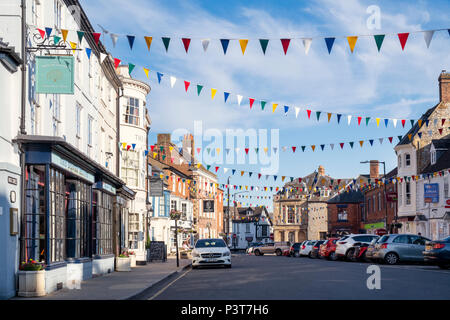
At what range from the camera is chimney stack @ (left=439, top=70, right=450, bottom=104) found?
166 ft

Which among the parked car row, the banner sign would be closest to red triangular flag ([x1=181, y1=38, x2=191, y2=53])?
the parked car row

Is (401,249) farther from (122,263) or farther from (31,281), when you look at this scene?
(31,281)

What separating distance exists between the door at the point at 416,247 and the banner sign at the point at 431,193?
53.4ft

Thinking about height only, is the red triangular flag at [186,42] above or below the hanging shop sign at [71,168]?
above

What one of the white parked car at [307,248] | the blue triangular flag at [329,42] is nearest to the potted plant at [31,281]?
the blue triangular flag at [329,42]

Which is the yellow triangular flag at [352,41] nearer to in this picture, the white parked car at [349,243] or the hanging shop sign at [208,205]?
the white parked car at [349,243]

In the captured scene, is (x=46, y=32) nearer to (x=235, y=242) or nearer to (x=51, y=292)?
(x=51, y=292)

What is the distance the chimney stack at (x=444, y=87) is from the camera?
50.5 metres

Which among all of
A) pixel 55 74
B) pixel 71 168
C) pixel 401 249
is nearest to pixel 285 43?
pixel 55 74

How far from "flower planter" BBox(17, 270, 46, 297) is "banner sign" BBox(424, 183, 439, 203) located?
35942 mm

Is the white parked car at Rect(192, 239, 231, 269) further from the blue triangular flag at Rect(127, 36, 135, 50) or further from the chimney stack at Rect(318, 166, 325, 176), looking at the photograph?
the chimney stack at Rect(318, 166, 325, 176)

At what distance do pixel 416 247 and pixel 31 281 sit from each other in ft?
66.6

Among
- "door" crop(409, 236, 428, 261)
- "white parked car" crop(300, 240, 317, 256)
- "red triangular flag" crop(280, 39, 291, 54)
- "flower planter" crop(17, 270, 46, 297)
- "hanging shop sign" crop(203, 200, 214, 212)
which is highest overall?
"red triangular flag" crop(280, 39, 291, 54)
